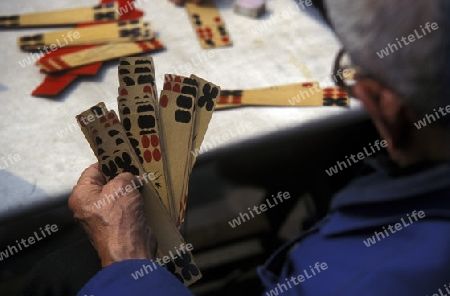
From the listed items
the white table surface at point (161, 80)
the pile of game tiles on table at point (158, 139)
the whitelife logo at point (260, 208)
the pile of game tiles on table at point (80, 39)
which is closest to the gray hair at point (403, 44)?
the pile of game tiles on table at point (158, 139)

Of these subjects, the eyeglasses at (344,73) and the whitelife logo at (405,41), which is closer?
the whitelife logo at (405,41)

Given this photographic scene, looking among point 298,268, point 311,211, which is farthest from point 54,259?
point 311,211

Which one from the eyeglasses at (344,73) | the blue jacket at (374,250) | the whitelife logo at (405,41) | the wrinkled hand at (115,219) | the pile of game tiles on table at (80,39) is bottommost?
the blue jacket at (374,250)

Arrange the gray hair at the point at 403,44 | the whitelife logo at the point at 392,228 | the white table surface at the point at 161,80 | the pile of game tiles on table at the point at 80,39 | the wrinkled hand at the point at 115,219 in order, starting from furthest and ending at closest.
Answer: the pile of game tiles on table at the point at 80,39
the white table surface at the point at 161,80
the wrinkled hand at the point at 115,219
the whitelife logo at the point at 392,228
the gray hair at the point at 403,44

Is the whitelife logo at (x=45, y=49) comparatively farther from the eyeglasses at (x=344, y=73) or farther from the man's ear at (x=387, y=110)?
the man's ear at (x=387, y=110)

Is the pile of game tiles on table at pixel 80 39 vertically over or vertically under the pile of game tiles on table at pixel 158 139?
over

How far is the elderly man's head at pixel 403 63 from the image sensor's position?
1.71 ft

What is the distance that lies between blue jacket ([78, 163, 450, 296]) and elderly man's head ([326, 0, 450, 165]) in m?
0.06

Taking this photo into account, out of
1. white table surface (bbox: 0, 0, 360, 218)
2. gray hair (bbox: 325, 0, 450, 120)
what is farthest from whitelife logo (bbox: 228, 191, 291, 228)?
gray hair (bbox: 325, 0, 450, 120)

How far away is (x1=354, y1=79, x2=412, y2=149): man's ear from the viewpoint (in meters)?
0.60

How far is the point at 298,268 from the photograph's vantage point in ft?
2.58

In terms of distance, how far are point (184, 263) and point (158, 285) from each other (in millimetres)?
158

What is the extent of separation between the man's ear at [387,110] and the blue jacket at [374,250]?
56mm

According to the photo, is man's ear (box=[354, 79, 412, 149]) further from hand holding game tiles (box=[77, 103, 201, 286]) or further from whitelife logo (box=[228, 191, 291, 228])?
whitelife logo (box=[228, 191, 291, 228])
